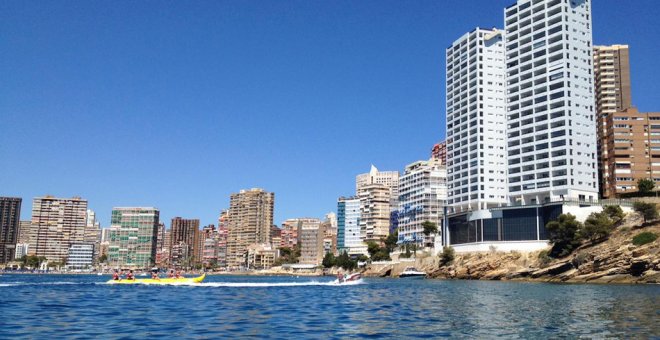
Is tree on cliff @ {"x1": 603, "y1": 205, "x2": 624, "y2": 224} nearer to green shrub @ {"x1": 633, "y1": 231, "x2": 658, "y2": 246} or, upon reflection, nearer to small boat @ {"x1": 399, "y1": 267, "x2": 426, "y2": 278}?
green shrub @ {"x1": 633, "y1": 231, "x2": 658, "y2": 246}

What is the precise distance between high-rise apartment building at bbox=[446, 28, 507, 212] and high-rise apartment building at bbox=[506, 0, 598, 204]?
20.8ft

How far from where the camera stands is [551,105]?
142 metres

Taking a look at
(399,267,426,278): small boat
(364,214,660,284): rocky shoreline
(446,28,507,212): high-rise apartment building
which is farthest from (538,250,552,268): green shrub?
(399,267,426,278): small boat

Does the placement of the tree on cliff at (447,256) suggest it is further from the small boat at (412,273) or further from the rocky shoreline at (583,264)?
the small boat at (412,273)

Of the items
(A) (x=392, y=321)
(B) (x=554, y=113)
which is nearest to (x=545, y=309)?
(A) (x=392, y=321)

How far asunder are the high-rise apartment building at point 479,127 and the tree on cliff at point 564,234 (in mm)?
33113

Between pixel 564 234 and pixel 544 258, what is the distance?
20.3 feet

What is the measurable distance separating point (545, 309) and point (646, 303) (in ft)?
32.9

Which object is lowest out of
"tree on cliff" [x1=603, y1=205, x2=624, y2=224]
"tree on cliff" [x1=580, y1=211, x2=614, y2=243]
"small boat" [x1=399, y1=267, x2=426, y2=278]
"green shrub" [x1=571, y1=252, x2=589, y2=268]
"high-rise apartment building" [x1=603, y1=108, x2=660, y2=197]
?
"small boat" [x1=399, y1=267, x2=426, y2=278]

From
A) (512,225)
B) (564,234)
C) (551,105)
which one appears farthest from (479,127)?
(564,234)

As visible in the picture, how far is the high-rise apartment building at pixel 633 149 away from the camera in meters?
160

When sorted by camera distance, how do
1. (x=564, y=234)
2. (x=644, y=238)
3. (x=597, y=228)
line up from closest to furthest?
(x=644, y=238) < (x=597, y=228) < (x=564, y=234)

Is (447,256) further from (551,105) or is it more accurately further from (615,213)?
(551,105)

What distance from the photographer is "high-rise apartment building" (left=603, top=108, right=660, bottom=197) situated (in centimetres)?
16000
